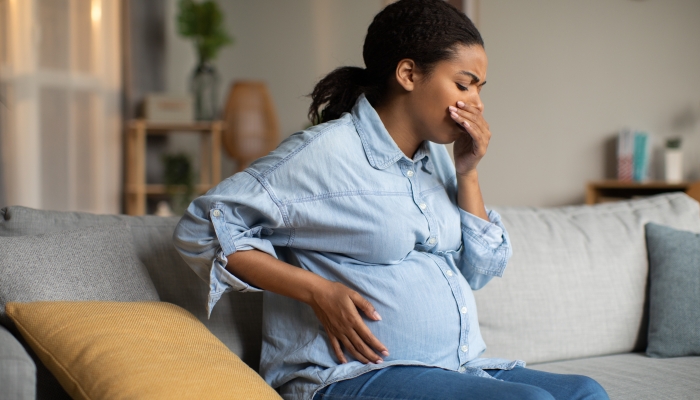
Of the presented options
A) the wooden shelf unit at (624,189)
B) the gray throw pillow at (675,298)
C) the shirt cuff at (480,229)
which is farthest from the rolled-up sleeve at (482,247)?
the wooden shelf unit at (624,189)

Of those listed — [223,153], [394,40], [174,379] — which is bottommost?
[223,153]

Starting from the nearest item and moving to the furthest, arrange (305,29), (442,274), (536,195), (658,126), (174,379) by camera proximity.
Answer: (174,379) → (442,274) → (658,126) → (536,195) → (305,29)

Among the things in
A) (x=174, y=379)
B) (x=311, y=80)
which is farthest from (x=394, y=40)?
(x=311, y=80)

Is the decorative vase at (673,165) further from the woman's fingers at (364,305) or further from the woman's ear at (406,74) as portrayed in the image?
the woman's fingers at (364,305)

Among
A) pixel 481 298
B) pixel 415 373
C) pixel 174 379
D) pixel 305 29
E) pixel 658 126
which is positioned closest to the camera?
pixel 174 379

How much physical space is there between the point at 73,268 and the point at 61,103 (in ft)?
9.79

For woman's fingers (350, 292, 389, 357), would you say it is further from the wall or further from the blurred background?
the wall

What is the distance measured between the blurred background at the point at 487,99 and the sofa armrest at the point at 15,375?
271 centimetres

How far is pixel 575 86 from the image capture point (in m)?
3.98

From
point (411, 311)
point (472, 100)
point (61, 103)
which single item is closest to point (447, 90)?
point (472, 100)

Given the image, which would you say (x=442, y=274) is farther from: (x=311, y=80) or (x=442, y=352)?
(x=311, y=80)

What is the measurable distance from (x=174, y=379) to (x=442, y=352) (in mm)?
500

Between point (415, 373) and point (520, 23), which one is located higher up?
point (520, 23)

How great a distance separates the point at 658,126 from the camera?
386 cm
